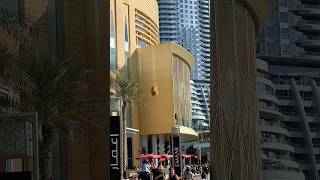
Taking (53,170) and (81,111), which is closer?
(81,111)

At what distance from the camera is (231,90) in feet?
86.0

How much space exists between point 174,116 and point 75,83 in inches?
2231

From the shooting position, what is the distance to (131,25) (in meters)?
71.2

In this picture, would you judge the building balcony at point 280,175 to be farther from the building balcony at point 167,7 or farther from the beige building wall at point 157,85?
the building balcony at point 167,7

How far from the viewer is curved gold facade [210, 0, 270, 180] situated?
2536cm

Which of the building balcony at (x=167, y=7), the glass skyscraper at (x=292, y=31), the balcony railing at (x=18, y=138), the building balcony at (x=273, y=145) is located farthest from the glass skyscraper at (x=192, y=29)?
the balcony railing at (x=18, y=138)

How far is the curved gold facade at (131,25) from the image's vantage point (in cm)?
6525

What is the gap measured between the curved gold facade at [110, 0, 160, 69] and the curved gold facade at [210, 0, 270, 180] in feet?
114

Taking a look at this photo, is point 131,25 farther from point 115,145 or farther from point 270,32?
point 115,145

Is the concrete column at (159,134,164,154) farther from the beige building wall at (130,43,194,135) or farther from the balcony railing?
the balcony railing

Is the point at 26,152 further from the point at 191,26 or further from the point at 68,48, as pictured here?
the point at 191,26

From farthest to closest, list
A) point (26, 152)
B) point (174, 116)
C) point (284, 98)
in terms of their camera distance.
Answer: point (284, 98), point (174, 116), point (26, 152)

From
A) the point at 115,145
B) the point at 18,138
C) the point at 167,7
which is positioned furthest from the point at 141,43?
the point at 167,7

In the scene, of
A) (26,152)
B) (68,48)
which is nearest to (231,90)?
→ (68,48)
